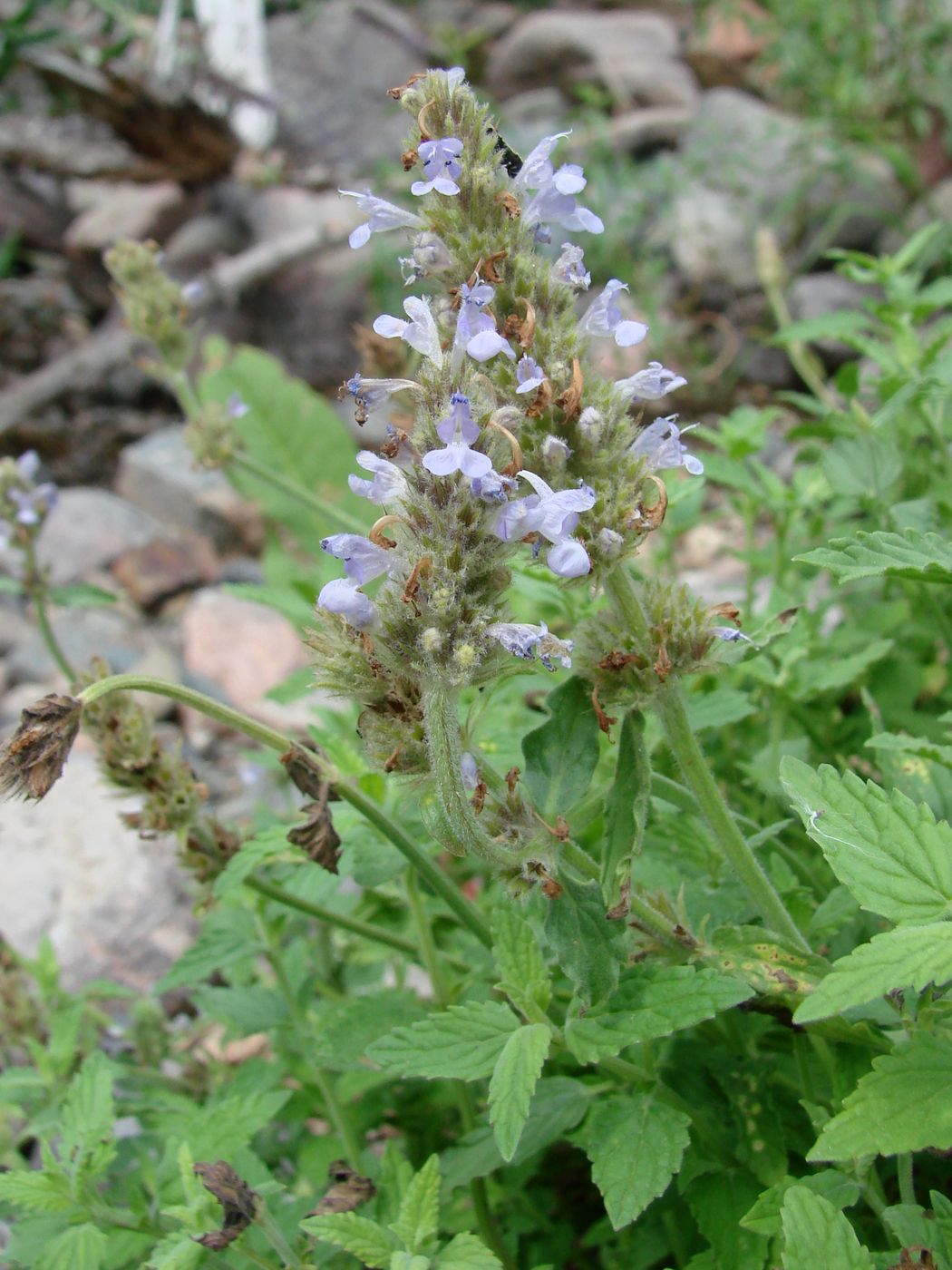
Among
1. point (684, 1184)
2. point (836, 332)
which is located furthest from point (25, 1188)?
point (836, 332)

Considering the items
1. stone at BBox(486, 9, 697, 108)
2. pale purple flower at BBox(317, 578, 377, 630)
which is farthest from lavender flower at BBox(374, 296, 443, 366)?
stone at BBox(486, 9, 697, 108)

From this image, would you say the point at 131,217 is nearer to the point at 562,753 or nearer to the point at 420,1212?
the point at 562,753

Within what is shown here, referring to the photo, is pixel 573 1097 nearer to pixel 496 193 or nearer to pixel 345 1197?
pixel 345 1197

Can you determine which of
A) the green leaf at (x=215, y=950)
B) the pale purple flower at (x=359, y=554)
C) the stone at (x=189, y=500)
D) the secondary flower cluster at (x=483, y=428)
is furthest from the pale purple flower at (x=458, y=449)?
the stone at (x=189, y=500)

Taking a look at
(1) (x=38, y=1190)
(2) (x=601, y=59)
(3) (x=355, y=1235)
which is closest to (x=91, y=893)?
(1) (x=38, y=1190)

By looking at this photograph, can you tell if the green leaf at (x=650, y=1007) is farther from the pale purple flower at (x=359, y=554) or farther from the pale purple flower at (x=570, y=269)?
the pale purple flower at (x=570, y=269)

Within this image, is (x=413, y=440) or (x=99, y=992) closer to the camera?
(x=413, y=440)

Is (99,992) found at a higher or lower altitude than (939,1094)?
higher
